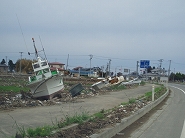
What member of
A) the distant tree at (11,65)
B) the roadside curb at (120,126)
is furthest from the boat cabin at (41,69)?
the distant tree at (11,65)

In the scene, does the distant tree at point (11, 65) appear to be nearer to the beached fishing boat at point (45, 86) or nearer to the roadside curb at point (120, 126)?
the beached fishing boat at point (45, 86)

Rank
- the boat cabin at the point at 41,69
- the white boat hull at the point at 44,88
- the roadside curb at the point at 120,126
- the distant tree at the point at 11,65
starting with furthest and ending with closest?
1. the distant tree at the point at 11,65
2. the boat cabin at the point at 41,69
3. the white boat hull at the point at 44,88
4. the roadside curb at the point at 120,126

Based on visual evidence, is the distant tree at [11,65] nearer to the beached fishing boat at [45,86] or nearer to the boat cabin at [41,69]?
the boat cabin at [41,69]

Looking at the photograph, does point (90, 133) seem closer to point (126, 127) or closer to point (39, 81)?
point (126, 127)

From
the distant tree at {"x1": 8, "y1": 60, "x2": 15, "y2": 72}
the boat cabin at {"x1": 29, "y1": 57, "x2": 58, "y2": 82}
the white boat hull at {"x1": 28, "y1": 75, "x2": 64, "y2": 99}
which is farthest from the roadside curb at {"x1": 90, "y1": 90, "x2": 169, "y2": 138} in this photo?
the distant tree at {"x1": 8, "y1": 60, "x2": 15, "y2": 72}

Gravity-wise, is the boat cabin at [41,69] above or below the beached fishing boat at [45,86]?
above

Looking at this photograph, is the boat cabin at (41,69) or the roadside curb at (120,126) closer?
the roadside curb at (120,126)

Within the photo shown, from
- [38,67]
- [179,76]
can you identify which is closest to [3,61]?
[179,76]

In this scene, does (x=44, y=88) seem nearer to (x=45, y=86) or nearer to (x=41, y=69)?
(x=45, y=86)

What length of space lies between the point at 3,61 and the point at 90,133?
127201 millimetres

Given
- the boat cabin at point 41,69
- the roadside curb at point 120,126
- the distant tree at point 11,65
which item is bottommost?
the distant tree at point 11,65

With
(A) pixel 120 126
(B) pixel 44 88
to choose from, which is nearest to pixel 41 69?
(B) pixel 44 88

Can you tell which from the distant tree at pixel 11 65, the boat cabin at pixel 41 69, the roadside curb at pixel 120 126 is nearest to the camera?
the roadside curb at pixel 120 126

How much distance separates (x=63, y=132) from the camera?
7.78 metres
